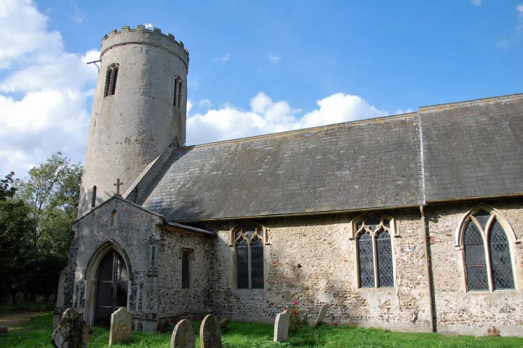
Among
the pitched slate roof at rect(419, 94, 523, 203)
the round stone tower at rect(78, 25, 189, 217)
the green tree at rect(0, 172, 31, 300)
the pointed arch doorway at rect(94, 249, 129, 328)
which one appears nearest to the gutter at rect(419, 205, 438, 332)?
the pitched slate roof at rect(419, 94, 523, 203)

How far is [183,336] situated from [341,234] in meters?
6.82

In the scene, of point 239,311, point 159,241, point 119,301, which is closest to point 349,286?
point 239,311

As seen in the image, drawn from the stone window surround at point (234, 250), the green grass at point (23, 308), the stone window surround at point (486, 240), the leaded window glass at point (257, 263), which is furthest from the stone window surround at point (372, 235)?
the green grass at point (23, 308)

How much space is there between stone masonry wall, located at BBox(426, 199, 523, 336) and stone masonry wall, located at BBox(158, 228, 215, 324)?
7.78m

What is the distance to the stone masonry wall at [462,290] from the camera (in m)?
11.5

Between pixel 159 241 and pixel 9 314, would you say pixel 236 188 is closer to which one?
pixel 159 241

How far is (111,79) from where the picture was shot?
861 inches

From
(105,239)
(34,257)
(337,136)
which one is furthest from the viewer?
(34,257)

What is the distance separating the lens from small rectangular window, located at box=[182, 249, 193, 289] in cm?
1426

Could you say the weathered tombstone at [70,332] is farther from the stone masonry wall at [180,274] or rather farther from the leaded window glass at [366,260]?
the leaded window glass at [366,260]

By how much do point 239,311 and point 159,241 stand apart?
394 centimetres

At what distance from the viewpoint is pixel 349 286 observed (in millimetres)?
13266

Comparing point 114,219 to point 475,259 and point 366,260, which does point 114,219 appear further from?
point 475,259

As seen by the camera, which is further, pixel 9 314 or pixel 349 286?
pixel 9 314
